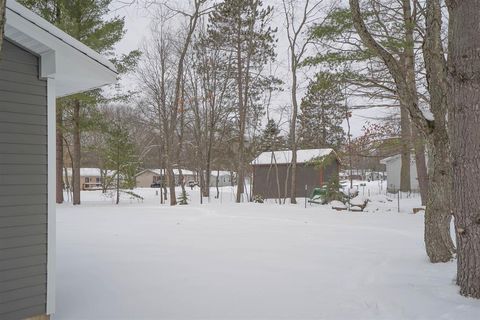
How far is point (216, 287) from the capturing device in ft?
14.7

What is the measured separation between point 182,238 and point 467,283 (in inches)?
203

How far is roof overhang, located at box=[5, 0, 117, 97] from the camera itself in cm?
333

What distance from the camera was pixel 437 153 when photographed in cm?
499

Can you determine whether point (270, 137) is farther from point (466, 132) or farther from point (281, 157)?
point (466, 132)

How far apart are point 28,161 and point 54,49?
1035 mm

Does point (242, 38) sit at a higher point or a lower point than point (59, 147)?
higher

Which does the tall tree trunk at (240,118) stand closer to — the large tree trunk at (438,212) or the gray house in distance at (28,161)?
the large tree trunk at (438,212)

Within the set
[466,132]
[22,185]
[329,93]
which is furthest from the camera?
[329,93]

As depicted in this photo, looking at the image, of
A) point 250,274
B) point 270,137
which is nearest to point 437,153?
point 250,274

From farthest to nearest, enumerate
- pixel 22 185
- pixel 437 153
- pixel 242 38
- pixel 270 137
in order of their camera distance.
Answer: pixel 270 137 → pixel 242 38 → pixel 437 153 → pixel 22 185

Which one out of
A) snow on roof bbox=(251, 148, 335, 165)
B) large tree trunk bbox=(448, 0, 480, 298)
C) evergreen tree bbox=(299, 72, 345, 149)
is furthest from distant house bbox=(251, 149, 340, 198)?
large tree trunk bbox=(448, 0, 480, 298)

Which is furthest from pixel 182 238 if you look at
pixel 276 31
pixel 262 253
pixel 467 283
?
pixel 276 31

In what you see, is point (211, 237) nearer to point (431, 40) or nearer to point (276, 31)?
point (431, 40)

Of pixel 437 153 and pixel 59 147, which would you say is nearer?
pixel 437 153
